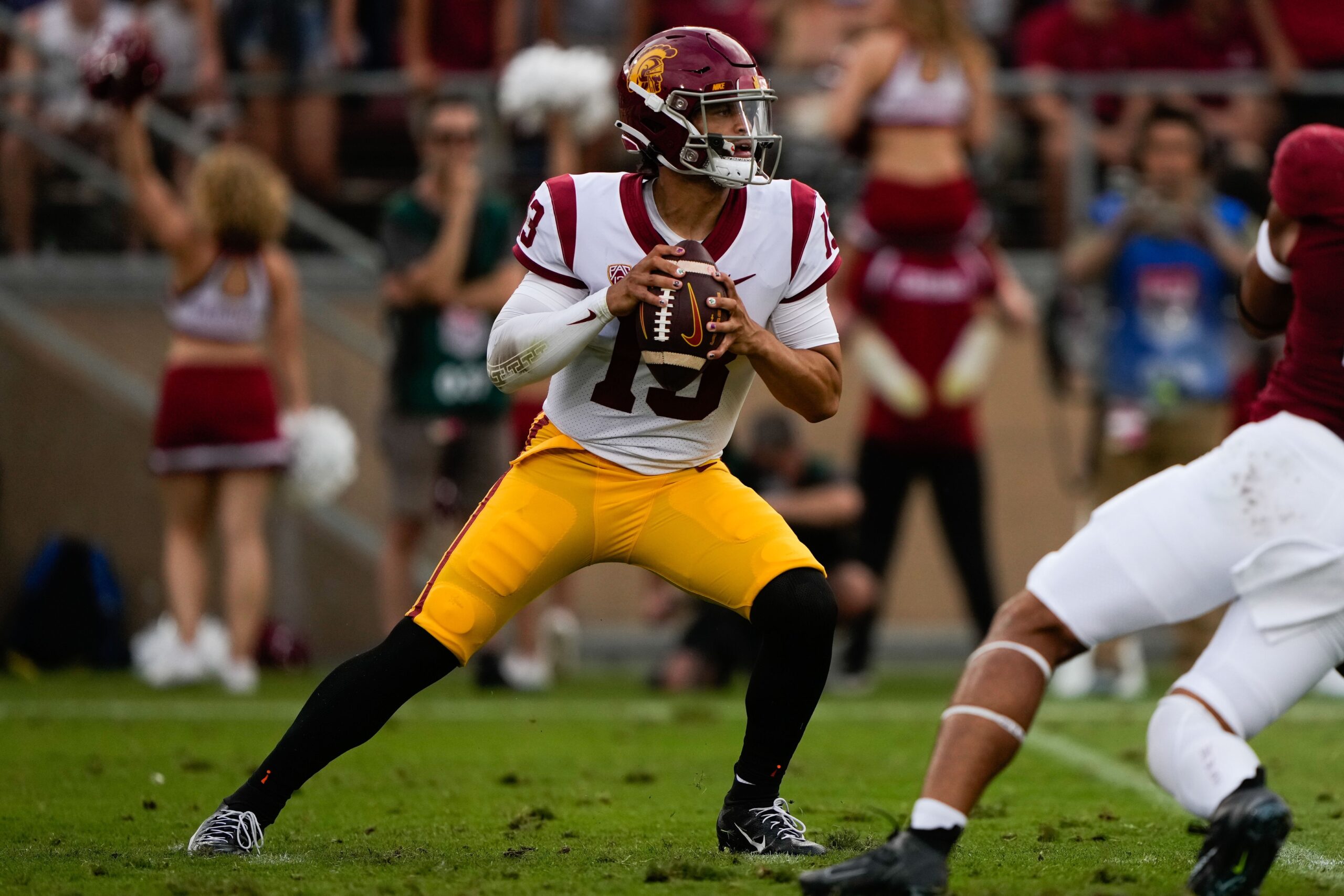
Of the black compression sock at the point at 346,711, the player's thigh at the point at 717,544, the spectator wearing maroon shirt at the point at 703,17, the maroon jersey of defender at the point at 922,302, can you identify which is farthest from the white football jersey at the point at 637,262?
the spectator wearing maroon shirt at the point at 703,17

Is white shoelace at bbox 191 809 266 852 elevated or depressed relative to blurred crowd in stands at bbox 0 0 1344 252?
depressed

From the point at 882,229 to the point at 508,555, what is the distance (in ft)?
15.6

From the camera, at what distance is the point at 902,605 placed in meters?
10.5

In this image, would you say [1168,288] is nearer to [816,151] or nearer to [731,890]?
[816,151]

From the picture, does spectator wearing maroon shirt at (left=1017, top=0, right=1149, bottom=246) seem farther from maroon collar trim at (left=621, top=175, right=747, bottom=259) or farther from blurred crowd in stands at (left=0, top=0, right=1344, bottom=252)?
maroon collar trim at (left=621, top=175, right=747, bottom=259)

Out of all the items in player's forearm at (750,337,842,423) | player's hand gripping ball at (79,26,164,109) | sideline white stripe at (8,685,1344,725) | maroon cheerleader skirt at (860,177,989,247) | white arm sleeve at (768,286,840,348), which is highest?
player's hand gripping ball at (79,26,164,109)

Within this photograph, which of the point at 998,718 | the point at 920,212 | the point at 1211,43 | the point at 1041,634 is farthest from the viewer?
the point at 1211,43

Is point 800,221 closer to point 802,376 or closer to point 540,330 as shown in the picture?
point 802,376

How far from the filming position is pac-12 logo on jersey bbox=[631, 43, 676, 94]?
14.3 feet

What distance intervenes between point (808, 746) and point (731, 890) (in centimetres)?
290

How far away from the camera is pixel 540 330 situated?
4.19 meters

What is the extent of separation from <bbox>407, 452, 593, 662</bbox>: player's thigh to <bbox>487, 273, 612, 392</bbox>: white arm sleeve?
0.27 metres

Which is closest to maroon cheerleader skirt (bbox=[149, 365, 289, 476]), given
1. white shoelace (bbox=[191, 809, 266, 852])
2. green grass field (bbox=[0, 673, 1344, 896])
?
green grass field (bbox=[0, 673, 1344, 896])

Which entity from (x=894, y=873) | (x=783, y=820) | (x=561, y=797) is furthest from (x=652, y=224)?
(x=561, y=797)
